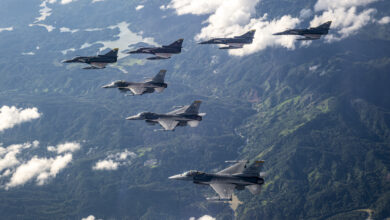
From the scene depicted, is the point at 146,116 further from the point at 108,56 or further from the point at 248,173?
the point at 248,173

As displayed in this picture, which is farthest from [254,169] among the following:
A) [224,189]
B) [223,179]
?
[224,189]

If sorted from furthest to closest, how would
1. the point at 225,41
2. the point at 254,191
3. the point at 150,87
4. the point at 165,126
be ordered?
1. the point at 225,41
2. the point at 150,87
3. the point at 165,126
4. the point at 254,191

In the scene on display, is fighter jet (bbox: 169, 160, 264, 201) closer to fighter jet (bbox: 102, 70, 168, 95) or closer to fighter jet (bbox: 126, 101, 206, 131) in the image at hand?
fighter jet (bbox: 126, 101, 206, 131)

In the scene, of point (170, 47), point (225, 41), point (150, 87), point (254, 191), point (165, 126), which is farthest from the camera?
point (225, 41)

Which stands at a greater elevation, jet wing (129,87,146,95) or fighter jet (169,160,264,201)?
jet wing (129,87,146,95)

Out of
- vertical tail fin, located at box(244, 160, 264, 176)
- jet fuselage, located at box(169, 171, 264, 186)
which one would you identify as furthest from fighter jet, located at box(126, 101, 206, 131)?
vertical tail fin, located at box(244, 160, 264, 176)

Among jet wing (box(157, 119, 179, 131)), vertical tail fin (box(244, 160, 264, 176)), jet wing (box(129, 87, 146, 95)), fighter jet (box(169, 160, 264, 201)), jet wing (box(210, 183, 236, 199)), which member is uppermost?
jet wing (box(129, 87, 146, 95))

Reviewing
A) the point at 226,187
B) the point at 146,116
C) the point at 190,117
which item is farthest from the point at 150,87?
the point at 226,187

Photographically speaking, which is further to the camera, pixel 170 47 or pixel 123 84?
pixel 170 47
